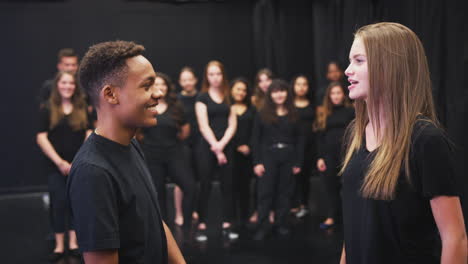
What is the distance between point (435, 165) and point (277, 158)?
3.23 m

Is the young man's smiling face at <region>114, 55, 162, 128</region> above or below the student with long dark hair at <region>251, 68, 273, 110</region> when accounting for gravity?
above

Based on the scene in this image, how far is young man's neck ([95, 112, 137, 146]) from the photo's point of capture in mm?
1423

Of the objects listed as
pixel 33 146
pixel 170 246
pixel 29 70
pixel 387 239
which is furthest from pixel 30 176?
pixel 387 239

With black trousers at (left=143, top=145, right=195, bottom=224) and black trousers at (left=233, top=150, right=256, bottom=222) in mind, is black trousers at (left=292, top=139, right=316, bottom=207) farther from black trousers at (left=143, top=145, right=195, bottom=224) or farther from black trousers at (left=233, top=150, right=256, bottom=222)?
black trousers at (left=143, top=145, right=195, bottom=224)

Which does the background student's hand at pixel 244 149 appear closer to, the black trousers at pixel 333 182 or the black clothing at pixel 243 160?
the black clothing at pixel 243 160

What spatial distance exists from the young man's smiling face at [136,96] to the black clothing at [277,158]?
3130 mm

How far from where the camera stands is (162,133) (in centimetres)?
439

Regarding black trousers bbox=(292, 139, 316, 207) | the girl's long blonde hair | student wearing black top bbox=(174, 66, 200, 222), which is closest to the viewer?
the girl's long blonde hair

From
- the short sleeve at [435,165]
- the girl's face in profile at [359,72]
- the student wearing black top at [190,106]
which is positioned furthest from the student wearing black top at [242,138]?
the short sleeve at [435,165]

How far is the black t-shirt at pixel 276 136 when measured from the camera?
14.9 ft

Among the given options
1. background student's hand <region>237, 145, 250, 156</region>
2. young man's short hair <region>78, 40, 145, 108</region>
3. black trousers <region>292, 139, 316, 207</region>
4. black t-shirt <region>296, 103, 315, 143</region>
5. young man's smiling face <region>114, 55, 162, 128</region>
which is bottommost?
black trousers <region>292, 139, 316, 207</region>

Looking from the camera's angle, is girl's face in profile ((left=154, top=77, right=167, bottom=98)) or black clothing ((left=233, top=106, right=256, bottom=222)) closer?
girl's face in profile ((left=154, top=77, right=167, bottom=98))

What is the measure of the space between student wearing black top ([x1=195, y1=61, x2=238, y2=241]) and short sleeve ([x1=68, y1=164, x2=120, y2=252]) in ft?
10.6

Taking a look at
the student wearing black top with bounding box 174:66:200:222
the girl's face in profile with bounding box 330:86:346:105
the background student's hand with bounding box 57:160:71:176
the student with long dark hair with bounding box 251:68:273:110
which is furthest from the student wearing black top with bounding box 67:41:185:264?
the student with long dark hair with bounding box 251:68:273:110
